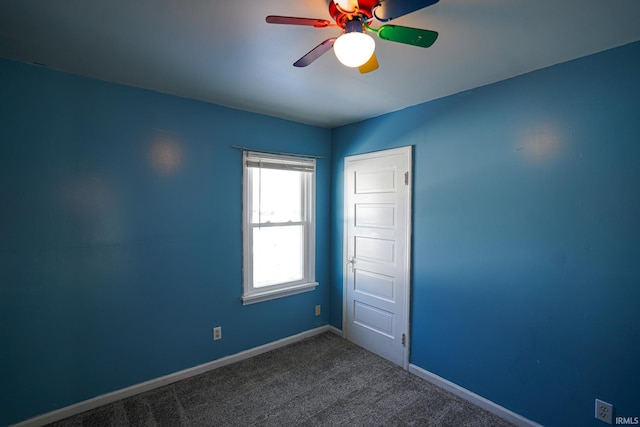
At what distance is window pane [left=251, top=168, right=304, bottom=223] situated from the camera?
9.92 ft

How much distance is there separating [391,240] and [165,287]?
2.09 m

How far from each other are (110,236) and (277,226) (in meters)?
1.48

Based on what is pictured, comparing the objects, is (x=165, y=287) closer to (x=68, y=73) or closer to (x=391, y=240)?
(x=68, y=73)

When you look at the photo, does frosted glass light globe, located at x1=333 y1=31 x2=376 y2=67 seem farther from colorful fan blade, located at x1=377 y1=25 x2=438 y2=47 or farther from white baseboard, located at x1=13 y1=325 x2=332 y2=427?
white baseboard, located at x1=13 y1=325 x2=332 y2=427

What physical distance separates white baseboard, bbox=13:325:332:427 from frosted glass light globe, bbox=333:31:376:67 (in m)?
2.77

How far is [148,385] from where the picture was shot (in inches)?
94.3

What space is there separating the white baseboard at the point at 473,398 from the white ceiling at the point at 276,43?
240cm

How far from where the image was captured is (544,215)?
1.97 meters

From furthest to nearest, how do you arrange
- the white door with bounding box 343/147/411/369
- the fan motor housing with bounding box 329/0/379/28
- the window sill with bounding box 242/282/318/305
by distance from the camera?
the window sill with bounding box 242/282/318/305
the white door with bounding box 343/147/411/369
the fan motor housing with bounding box 329/0/379/28

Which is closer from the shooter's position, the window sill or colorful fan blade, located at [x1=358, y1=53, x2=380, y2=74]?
colorful fan blade, located at [x1=358, y1=53, x2=380, y2=74]

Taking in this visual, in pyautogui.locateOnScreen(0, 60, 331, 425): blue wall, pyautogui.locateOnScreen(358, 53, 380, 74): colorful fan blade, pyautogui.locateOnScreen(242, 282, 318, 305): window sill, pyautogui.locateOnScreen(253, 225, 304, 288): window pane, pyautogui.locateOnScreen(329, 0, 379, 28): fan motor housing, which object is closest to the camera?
pyautogui.locateOnScreen(329, 0, 379, 28): fan motor housing

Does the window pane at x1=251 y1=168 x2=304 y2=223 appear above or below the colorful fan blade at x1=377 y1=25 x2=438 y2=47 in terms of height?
below
